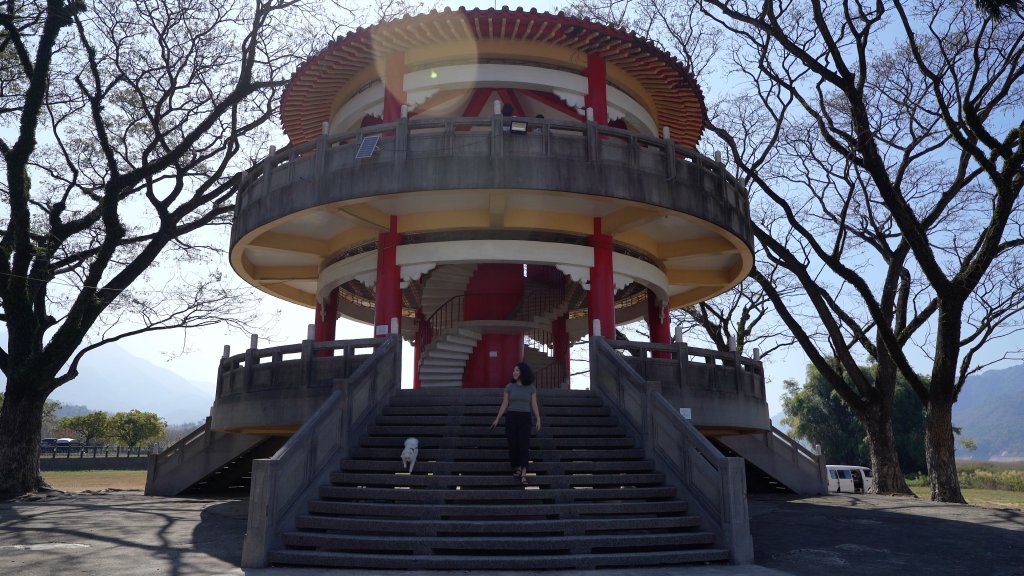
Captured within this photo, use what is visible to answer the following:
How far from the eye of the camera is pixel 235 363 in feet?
55.6

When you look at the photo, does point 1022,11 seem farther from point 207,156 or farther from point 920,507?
point 207,156

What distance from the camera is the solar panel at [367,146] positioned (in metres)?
15.3

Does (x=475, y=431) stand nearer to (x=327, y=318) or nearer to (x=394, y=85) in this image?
(x=327, y=318)

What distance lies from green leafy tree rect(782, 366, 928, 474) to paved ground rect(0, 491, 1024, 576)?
4261cm

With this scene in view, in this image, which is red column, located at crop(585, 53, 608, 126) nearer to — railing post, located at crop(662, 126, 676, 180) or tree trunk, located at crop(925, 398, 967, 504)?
railing post, located at crop(662, 126, 676, 180)

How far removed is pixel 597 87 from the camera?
1859 cm

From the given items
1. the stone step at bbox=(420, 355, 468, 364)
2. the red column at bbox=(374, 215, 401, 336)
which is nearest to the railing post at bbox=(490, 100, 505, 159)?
the red column at bbox=(374, 215, 401, 336)

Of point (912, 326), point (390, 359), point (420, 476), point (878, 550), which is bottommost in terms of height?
point (878, 550)

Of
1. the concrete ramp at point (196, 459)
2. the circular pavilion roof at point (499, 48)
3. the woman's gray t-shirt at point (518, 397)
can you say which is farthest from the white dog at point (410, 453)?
the concrete ramp at point (196, 459)

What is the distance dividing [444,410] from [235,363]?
21.8 ft

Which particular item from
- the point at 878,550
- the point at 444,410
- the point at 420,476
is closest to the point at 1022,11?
the point at 878,550

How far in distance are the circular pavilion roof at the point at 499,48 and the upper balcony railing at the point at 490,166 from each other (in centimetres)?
292

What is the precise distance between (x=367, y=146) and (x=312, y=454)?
7.60 m

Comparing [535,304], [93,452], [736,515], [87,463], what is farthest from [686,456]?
[93,452]
